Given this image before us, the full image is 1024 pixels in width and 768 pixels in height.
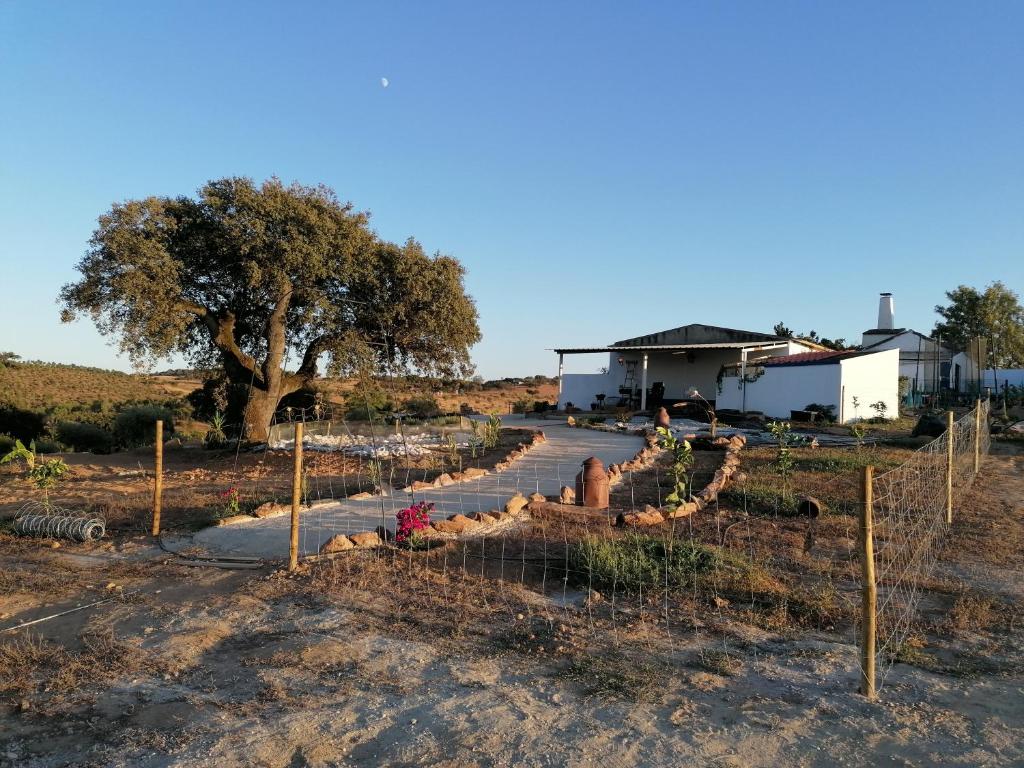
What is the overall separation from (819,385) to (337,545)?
2100 centimetres

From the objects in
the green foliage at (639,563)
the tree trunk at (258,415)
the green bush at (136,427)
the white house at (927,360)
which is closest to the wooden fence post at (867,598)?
the green foliage at (639,563)

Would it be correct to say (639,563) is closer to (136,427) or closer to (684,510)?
(684,510)

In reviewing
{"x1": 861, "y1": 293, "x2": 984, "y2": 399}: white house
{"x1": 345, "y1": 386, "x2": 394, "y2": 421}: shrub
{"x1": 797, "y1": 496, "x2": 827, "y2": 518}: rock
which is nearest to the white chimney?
{"x1": 861, "y1": 293, "x2": 984, "y2": 399}: white house

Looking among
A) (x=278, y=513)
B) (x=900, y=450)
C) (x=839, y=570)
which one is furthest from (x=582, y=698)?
(x=900, y=450)

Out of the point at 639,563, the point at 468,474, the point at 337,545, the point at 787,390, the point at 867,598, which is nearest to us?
the point at 867,598

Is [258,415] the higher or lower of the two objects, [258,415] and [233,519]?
the higher

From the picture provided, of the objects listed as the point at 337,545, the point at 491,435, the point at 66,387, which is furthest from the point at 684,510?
the point at 66,387

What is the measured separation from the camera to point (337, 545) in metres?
6.82

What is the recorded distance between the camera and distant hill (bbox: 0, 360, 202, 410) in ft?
104

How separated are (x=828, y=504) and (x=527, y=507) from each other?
4246 millimetres

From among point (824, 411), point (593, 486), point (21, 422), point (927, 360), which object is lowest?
point (21, 422)

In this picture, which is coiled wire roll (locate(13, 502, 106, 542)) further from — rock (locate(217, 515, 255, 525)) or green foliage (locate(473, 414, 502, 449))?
green foliage (locate(473, 414, 502, 449))

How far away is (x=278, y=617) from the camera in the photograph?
5.14 meters

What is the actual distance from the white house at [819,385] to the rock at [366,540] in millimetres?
20185
